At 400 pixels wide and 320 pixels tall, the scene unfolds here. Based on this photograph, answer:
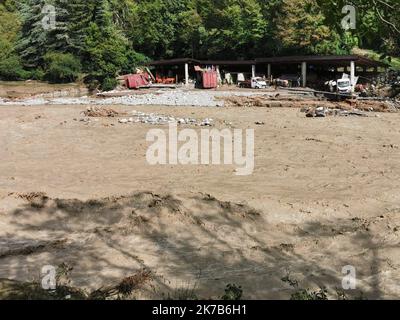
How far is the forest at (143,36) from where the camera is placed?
144ft

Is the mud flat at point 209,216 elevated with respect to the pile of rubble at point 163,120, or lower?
lower

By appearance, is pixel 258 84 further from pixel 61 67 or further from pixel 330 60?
pixel 61 67

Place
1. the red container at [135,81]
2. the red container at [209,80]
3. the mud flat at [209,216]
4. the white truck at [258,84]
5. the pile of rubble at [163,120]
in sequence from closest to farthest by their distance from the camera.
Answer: the mud flat at [209,216]
the pile of rubble at [163,120]
the white truck at [258,84]
the red container at [209,80]
the red container at [135,81]

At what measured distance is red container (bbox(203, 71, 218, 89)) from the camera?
42719 mm

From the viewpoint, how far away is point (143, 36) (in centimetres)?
5150

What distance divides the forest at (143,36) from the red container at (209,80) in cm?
673

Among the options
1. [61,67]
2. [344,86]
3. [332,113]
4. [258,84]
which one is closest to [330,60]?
[344,86]

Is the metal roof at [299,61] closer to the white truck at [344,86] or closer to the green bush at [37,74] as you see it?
the white truck at [344,86]

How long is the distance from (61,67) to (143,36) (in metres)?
9.99

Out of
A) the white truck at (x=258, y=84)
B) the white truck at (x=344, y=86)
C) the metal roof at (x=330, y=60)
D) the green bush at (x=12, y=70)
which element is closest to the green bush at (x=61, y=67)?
the green bush at (x=12, y=70)

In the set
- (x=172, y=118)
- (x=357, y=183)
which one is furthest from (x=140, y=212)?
(x=172, y=118)

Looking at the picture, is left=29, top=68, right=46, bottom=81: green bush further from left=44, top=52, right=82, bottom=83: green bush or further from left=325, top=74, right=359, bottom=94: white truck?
left=325, top=74, right=359, bottom=94: white truck

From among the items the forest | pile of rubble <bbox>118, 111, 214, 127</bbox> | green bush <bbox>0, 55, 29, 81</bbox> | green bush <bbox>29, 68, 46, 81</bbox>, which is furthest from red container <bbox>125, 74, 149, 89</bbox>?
pile of rubble <bbox>118, 111, 214, 127</bbox>

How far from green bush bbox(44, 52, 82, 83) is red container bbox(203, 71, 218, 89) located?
1268 cm
